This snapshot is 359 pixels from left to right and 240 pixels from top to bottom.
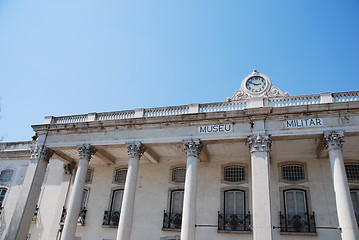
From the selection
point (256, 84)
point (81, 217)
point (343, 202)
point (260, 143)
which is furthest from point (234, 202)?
point (81, 217)

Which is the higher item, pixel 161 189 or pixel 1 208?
pixel 161 189

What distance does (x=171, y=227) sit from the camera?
1862cm

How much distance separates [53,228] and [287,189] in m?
15.5

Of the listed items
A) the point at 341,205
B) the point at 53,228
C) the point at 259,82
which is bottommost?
the point at 53,228

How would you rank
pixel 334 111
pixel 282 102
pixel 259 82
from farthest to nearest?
1. pixel 259 82
2. pixel 282 102
3. pixel 334 111

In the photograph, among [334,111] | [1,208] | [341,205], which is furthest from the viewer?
[1,208]

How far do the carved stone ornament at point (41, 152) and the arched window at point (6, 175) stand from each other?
630cm

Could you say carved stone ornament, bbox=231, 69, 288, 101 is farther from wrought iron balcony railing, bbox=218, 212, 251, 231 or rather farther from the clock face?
wrought iron balcony railing, bbox=218, 212, 251, 231

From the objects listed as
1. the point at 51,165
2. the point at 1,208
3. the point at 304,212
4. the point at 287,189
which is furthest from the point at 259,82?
the point at 1,208

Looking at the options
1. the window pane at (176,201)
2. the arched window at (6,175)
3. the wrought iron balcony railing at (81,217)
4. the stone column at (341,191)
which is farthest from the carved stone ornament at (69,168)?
the stone column at (341,191)

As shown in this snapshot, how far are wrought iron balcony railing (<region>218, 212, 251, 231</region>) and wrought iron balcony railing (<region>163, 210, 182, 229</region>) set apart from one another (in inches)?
97.5

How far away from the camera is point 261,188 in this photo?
1459 cm

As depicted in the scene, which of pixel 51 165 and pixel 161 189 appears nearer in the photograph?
pixel 161 189

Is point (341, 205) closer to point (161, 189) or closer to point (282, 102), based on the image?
point (282, 102)
